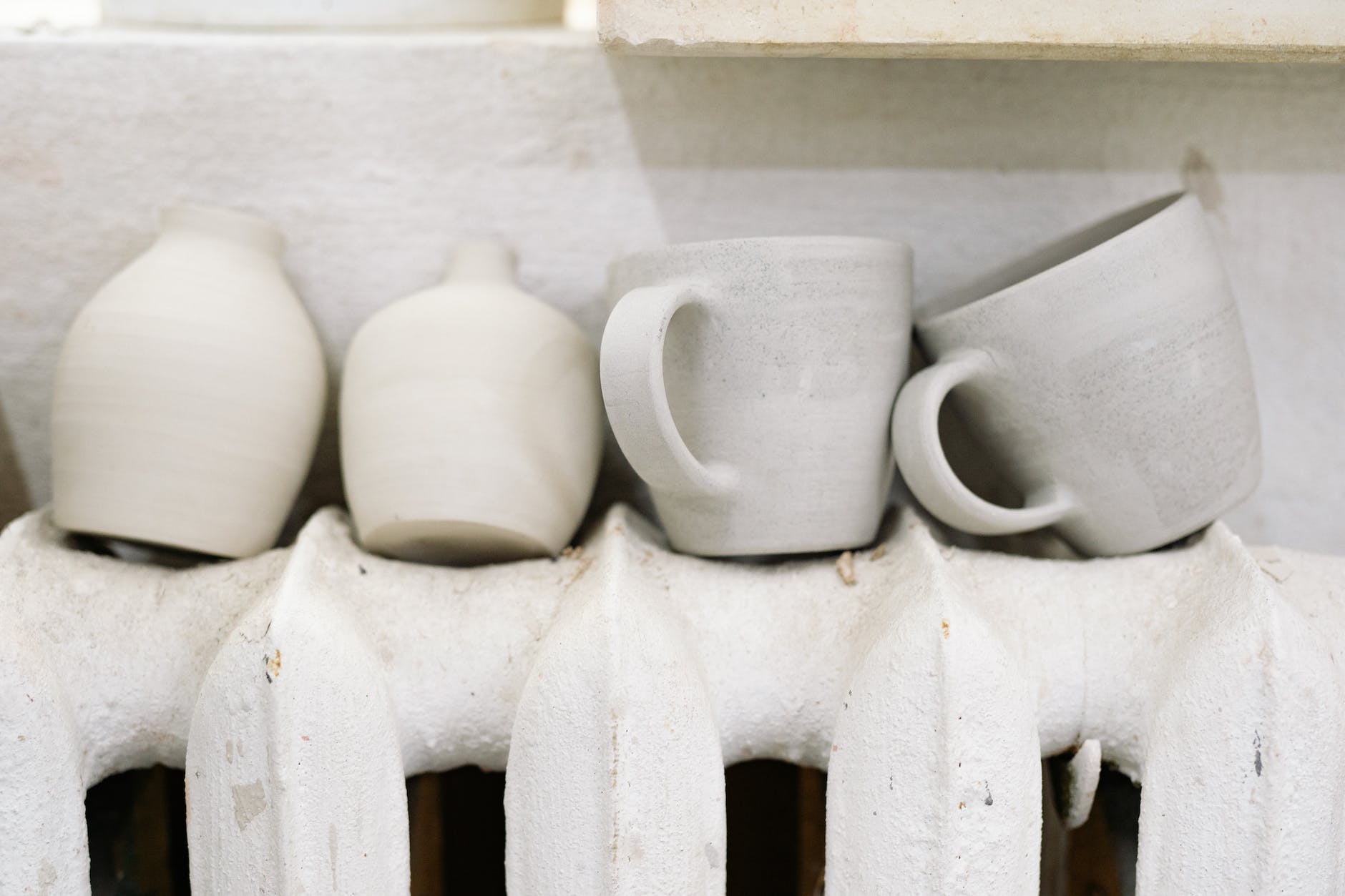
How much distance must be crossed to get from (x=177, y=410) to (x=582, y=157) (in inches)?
11.6

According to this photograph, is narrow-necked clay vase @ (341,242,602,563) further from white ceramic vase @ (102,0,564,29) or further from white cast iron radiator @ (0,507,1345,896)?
white ceramic vase @ (102,0,564,29)

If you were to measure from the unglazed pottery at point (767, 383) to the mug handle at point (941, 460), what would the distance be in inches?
0.6

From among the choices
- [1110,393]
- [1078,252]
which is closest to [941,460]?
[1110,393]

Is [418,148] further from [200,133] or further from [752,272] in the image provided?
[752,272]

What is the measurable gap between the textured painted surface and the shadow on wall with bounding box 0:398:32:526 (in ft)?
1.61

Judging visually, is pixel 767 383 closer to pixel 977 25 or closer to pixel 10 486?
pixel 977 25

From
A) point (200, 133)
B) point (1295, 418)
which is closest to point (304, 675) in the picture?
point (200, 133)

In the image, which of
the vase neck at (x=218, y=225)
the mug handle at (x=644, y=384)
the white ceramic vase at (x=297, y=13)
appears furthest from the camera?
the white ceramic vase at (x=297, y=13)

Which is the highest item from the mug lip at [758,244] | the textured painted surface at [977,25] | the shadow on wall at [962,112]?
the textured painted surface at [977,25]

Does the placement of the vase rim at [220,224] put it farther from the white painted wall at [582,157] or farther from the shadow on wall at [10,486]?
the shadow on wall at [10,486]

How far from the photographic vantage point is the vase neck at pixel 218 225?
54cm

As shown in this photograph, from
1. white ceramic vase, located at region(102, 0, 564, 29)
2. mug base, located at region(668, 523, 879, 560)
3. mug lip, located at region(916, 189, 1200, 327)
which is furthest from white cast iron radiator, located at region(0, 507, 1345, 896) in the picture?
white ceramic vase, located at region(102, 0, 564, 29)

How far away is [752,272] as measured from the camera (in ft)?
1.50

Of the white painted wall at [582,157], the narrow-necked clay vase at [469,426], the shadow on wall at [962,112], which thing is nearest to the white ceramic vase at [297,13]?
the white painted wall at [582,157]
